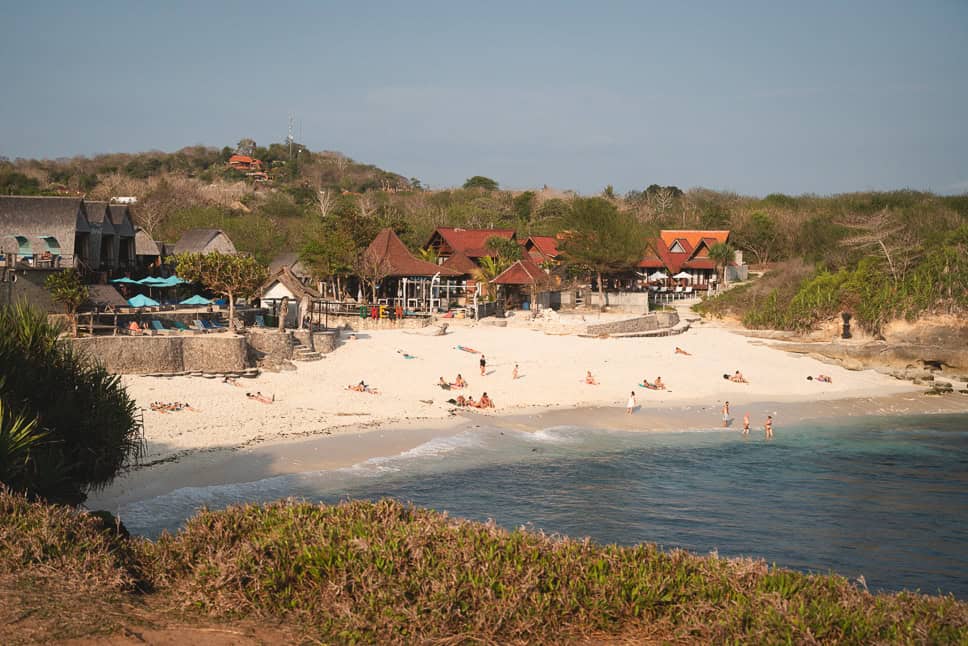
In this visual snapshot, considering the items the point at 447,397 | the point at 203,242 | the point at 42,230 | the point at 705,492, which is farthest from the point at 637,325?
the point at 42,230

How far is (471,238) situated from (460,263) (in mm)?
3900

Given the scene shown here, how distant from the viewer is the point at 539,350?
31.9 metres

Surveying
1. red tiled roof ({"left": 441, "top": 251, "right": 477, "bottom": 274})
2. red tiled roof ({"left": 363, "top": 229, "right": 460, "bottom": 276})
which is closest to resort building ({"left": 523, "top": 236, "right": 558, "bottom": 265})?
red tiled roof ({"left": 441, "top": 251, "right": 477, "bottom": 274})

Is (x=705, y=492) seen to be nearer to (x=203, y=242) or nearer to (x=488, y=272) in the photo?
(x=488, y=272)

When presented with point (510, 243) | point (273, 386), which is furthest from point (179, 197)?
point (273, 386)

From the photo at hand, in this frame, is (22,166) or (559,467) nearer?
(559,467)

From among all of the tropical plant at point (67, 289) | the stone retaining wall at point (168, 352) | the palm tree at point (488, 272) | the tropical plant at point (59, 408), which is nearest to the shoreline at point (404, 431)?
the tropical plant at point (59, 408)

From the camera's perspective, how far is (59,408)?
12.1 metres

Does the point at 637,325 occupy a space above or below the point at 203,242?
below

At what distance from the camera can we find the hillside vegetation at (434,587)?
7008mm

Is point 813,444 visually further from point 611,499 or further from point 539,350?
point 539,350

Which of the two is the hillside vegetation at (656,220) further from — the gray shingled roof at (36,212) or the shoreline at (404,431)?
the shoreline at (404,431)

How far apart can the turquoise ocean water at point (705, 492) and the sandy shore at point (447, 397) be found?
115cm

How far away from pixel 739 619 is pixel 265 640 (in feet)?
12.8
